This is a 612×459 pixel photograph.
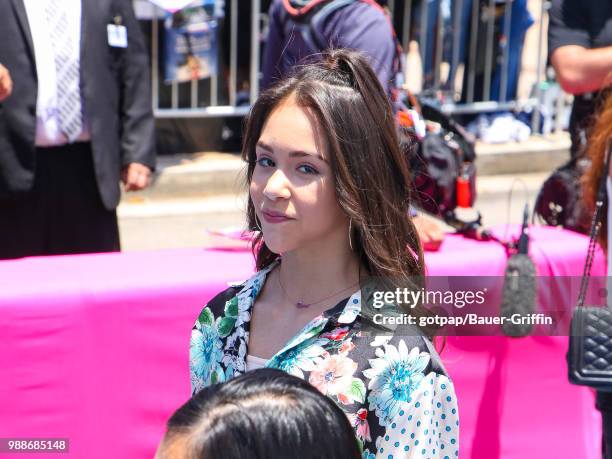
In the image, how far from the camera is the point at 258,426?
135 cm

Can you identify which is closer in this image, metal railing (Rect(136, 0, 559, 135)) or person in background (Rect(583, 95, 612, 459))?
person in background (Rect(583, 95, 612, 459))

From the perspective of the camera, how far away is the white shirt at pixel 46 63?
3754 mm

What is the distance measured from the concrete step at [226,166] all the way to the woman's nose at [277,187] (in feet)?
15.1

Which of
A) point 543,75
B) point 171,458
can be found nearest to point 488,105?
point 543,75

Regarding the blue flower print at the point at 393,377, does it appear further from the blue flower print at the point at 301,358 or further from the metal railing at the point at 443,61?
the metal railing at the point at 443,61

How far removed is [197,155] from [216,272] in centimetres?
483

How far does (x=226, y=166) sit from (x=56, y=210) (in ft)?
12.2

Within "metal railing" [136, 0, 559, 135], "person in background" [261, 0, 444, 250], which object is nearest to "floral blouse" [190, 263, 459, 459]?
"person in background" [261, 0, 444, 250]

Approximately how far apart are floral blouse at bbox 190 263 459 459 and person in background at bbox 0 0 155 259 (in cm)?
204

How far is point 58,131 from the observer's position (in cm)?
384

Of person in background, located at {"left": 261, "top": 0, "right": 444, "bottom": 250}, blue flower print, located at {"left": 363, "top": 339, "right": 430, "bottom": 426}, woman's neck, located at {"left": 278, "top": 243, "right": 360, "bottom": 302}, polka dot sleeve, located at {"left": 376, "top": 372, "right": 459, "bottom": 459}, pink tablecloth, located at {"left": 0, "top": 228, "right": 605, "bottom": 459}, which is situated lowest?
pink tablecloth, located at {"left": 0, "top": 228, "right": 605, "bottom": 459}

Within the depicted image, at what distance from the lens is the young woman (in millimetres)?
1832

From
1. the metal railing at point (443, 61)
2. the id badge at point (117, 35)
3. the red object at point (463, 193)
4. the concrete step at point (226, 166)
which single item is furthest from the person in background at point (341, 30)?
the metal railing at point (443, 61)

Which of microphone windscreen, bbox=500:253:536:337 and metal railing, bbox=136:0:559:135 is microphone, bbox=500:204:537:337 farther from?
metal railing, bbox=136:0:559:135
